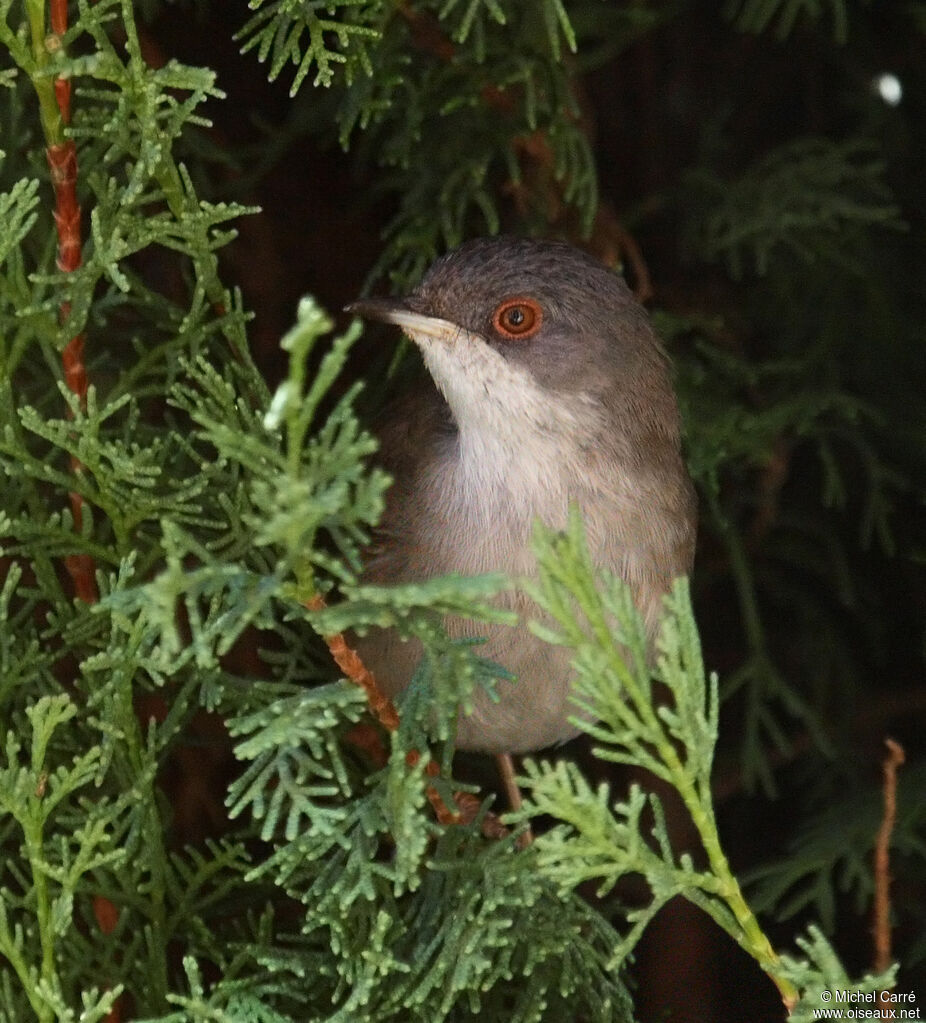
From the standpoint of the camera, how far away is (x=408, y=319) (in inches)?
96.3

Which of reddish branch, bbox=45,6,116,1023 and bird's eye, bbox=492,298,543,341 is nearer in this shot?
reddish branch, bbox=45,6,116,1023

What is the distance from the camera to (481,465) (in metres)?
2.42

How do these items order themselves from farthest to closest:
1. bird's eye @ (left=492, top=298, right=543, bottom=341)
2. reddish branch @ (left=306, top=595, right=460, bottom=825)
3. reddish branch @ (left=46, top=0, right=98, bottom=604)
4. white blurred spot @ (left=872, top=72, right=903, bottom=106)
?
white blurred spot @ (left=872, top=72, right=903, bottom=106) < bird's eye @ (left=492, top=298, right=543, bottom=341) < reddish branch @ (left=46, top=0, right=98, bottom=604) < reddish branch @ (left=306, top=595, right=460, bottom=825)

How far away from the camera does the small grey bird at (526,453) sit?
7.82 ft

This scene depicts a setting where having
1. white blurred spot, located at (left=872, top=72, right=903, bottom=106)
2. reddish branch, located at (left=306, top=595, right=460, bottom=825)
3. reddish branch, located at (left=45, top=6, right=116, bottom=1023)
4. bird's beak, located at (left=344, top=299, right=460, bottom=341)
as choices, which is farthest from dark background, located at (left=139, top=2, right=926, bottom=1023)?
reddish branch, located at (left=306, top=595, right=460, bottom=825)

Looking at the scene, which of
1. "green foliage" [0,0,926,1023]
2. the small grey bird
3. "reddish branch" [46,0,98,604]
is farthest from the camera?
the small grey bird

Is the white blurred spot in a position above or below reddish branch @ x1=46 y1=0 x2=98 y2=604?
above

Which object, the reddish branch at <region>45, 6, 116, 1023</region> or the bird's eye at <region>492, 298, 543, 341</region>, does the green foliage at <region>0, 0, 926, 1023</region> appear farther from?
the bird's eye at <region>492, 298, 543, 341</region>

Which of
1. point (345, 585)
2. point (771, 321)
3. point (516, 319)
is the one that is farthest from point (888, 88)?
point (345, 585)

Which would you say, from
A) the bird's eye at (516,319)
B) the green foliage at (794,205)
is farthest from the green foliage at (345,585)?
the bird's eye at (516,319)

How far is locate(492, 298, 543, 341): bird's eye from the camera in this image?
98.5 inches

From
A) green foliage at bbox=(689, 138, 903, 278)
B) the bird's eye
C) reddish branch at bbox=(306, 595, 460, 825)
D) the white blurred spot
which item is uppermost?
the white blurred spot

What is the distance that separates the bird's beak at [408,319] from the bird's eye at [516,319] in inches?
3.2

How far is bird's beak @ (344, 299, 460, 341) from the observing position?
2432 mm
